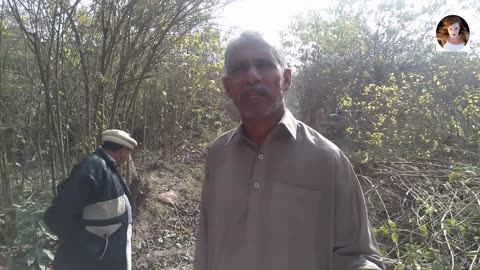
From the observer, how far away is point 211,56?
8.18m

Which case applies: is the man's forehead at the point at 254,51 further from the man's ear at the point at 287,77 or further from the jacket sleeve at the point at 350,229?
the jacket sleeve at the point at 350,229

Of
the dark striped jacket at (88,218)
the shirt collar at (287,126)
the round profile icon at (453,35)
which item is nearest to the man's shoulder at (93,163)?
the dark striped jacket at (88,218)

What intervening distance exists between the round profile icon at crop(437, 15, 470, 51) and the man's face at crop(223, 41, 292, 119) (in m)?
5.45

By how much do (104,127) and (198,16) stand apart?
169 cm

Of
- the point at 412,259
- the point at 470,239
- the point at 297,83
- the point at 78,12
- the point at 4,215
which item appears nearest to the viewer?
the point at 412,259

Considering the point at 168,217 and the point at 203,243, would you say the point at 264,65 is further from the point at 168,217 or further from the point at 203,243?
the point at 168,217

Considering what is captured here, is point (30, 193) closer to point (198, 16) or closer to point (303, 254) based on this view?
point (198, 16)

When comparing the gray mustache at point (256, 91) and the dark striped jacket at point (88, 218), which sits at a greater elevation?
the gray mustache at point (256, 91)

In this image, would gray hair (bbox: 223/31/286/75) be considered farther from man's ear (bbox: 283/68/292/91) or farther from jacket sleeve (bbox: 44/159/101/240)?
jacket sleeve (bbox: 44/159/101/240)

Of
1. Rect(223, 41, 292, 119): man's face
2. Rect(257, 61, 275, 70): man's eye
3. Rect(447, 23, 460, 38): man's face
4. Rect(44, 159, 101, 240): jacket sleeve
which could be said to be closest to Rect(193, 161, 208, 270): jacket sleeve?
Rect(223, 41, 292, 119): man's face

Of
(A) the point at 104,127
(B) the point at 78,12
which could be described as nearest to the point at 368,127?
(A) the point at 104,127

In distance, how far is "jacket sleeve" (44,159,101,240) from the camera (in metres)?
3.27

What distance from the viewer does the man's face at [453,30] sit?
6.42m

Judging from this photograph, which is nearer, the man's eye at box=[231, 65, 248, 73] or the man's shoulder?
the man's eye at box=[231, 65, 248, 73]
